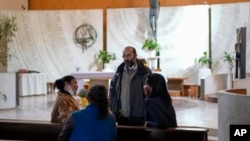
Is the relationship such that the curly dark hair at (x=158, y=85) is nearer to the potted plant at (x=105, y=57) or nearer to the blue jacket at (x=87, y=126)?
the blue jacket at (x=87, y=126)

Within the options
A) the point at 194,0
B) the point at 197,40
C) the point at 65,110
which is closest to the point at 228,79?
the point at 197,40

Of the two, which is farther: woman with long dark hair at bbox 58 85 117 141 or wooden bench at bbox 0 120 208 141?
wooden bench at bbox 0 120 208 141

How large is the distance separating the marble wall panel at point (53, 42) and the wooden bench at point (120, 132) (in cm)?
830

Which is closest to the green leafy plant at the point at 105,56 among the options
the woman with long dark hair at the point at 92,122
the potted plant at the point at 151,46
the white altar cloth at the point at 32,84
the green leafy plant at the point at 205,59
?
the potted plant at the point at 151,46

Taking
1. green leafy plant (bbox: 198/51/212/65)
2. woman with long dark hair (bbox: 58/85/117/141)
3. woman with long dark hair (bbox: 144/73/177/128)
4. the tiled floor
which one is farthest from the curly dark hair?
green leafy plant (bbox: 198/51/212/65)

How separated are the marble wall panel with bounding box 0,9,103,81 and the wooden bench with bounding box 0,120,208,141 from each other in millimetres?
8298

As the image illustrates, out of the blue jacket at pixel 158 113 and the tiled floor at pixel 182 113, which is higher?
the blue jacket at pixel 158 113

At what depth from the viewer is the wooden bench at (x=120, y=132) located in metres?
3.67

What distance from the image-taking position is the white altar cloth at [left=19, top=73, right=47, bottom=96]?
11.3m

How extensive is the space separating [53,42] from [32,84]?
1.88m

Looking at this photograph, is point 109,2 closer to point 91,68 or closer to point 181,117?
point 91,68

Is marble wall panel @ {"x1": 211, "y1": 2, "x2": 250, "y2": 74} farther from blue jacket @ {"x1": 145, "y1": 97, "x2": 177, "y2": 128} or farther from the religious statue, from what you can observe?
blue jacket @ {"x1": 145, "y1": 97, "x2": 177, "y2": 128}

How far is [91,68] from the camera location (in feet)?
41.6

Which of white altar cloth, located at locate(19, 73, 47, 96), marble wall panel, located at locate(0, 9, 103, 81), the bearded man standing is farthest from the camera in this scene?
marble wall panel, located at locate(0, 9, 103, 81)
